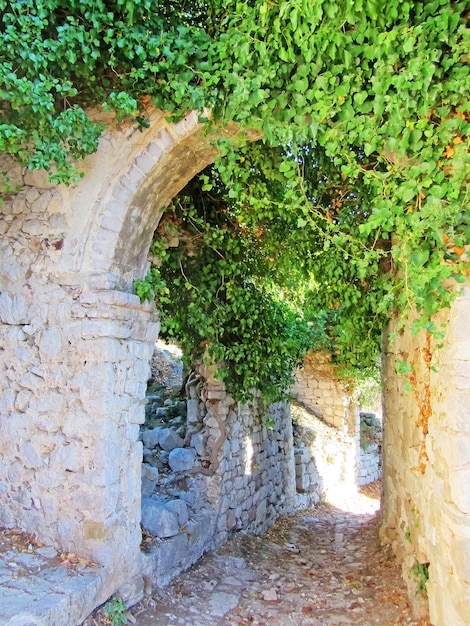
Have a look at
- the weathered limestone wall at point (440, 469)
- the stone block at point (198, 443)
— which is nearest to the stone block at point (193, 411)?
the stone block at point (198, 443)

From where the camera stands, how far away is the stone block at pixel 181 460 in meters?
5.47

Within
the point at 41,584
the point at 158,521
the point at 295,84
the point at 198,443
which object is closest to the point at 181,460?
the point at 198,443

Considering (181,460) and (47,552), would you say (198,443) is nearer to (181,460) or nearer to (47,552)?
(181,460)

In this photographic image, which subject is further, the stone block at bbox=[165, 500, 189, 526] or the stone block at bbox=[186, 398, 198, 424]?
the stone block at bbox=[186, 398, 198, 424]

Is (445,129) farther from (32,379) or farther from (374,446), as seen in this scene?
(374,446)

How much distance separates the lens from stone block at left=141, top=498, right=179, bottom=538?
4.25 meters

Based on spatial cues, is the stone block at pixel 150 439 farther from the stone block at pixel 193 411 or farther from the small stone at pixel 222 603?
the small stone at pixel 222 603

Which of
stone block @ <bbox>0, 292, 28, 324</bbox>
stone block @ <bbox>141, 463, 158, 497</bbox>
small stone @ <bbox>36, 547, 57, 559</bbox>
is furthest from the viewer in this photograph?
stone block @ <bbox>141, 463, 158, 497</bbox>

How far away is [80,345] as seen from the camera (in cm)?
344

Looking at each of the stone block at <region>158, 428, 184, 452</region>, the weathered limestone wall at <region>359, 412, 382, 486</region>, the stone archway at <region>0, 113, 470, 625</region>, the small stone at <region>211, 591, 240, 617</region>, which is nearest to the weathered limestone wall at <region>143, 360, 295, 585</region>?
the stone block at <region>158, 428, 184, 452</region>

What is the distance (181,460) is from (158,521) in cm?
119

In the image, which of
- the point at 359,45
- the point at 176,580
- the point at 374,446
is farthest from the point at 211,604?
the point at 374,446

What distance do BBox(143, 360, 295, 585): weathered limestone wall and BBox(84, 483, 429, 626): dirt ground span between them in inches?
7.7

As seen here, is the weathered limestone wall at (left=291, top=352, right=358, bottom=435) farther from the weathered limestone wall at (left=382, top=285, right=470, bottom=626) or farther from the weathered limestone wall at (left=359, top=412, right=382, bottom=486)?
the weathered limestone wall at (left=382, top=285, right=470, bottom=626)
